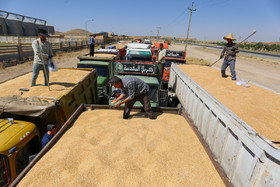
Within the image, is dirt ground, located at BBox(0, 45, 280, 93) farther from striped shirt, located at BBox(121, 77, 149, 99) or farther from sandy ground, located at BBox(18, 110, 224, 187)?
striped shirt, located at BBox(121, 77, 149, 99)

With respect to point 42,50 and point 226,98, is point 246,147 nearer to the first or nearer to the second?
point 226,98

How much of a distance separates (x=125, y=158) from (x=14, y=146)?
6.20 ft

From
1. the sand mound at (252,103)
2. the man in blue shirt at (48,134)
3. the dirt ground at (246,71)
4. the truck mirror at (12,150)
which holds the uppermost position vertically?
the sand mound at (252,103)

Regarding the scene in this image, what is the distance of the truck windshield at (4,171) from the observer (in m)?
2.64

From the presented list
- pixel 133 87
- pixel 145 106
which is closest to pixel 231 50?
pixel 145 106

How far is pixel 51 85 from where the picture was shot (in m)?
5.36

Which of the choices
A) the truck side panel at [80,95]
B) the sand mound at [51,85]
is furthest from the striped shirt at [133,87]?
the sand mound at [51,85]

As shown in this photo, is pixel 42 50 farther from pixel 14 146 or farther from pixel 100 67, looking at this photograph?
pixel 14 146

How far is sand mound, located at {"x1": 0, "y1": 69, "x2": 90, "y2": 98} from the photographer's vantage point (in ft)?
14.9

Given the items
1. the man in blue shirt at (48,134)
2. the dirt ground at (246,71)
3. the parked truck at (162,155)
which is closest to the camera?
the parked truck at (162,155)

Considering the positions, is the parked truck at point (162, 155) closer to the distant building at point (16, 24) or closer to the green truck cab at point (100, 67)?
the green truck cab at point (100, 67)

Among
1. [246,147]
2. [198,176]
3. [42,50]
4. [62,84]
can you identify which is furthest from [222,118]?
[42,50]

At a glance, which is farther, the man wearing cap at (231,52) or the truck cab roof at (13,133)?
the man wearing cap at (231,52)

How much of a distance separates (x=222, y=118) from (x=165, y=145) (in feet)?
3.89
